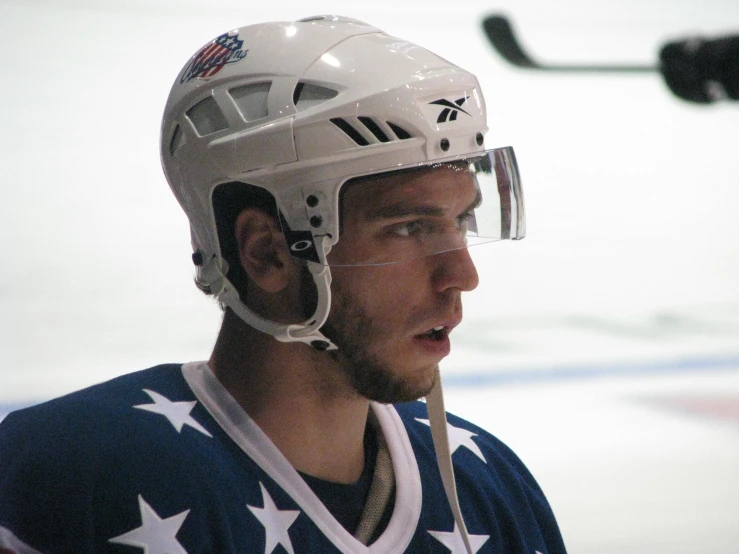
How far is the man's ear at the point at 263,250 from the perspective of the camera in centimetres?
110

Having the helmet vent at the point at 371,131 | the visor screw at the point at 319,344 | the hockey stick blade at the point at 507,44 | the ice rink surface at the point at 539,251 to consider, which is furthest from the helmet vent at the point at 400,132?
the ice rink surface at the point at 539,251

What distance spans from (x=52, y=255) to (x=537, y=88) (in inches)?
69.1

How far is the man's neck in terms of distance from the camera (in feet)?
3.50

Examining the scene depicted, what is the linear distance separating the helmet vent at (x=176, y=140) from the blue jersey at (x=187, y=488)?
0.23 m

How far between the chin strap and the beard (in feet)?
0.18

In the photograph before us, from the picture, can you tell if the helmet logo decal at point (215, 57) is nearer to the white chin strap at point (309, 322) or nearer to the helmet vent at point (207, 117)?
the helmet vent at point (207, 117)

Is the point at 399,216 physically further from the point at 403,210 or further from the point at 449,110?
the point at 449,110

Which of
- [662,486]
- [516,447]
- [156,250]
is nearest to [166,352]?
[156,250]

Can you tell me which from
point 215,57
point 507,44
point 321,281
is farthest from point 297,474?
point 507,44

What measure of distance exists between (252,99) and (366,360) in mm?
290

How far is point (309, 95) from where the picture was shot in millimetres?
1062

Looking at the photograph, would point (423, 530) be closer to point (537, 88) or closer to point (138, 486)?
point (138, 486)

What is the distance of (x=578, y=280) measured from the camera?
127 inches

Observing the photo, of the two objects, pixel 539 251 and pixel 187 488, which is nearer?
pixel 187 488
